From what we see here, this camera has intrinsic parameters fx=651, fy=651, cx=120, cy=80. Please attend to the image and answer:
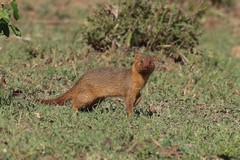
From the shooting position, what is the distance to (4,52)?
8516 mm

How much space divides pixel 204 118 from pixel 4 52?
10.6ft

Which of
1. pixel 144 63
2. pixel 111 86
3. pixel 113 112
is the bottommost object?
pixel 113 112

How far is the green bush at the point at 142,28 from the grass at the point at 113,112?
244 mm

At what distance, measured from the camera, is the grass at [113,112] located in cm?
503

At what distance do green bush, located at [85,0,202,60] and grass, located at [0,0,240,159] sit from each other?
24 centimetres

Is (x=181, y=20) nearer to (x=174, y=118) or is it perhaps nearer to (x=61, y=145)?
(x=174, y=118)

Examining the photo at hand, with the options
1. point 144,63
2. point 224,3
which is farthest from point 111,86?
point 224,3

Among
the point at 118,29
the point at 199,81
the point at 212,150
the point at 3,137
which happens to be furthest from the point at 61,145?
the point at 118,29

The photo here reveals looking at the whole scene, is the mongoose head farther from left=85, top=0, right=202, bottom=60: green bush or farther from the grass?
left=85, top=0, right=202, bottom=60: green bush

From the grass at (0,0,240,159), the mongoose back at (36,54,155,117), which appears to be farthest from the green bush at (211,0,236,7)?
the mongoose back at (36,54,155,117)

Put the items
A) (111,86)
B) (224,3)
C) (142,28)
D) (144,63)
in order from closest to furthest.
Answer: (144,63) < (111,86) < (142,28) < (224,3)

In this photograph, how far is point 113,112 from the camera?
6129 mm

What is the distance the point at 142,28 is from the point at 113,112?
2530mm

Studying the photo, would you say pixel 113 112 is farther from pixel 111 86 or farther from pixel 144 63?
pixel 144 63
